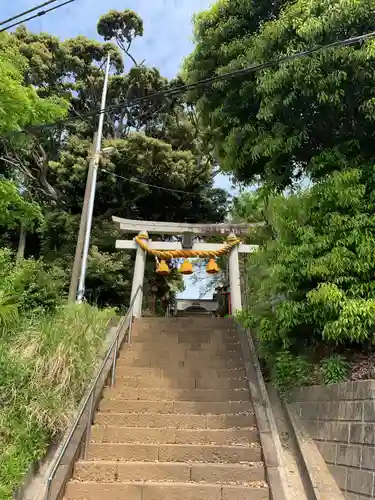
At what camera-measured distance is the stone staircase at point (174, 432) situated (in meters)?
4.51

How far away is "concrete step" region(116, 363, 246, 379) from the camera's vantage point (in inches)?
278

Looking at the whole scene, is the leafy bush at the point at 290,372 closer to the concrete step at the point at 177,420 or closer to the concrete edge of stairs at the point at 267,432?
the concrete edge of stairs at the point at 267,432

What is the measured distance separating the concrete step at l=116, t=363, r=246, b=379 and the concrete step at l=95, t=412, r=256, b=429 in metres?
1.24

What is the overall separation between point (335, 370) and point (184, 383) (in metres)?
2.61

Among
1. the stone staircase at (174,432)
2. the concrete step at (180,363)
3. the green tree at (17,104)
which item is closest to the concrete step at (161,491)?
the stone staircase at (174,432)

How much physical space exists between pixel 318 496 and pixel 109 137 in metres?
17.5

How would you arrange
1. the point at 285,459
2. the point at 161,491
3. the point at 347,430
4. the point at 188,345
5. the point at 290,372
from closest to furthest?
the point at 347,430, the point at 161,491, the point at 285,459, the point at 290,372, the point at 188,345

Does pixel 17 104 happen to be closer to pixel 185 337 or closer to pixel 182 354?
pixel 182 354

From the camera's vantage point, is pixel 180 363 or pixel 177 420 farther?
pixel 180 363

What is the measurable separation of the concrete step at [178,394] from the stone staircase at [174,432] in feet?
0.05

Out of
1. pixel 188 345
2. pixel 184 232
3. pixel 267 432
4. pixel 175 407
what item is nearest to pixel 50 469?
pixel 175 407

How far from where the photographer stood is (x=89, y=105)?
19969 mm

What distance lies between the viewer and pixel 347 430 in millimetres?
4320

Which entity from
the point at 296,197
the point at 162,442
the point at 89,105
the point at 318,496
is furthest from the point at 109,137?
the point at 318,496
